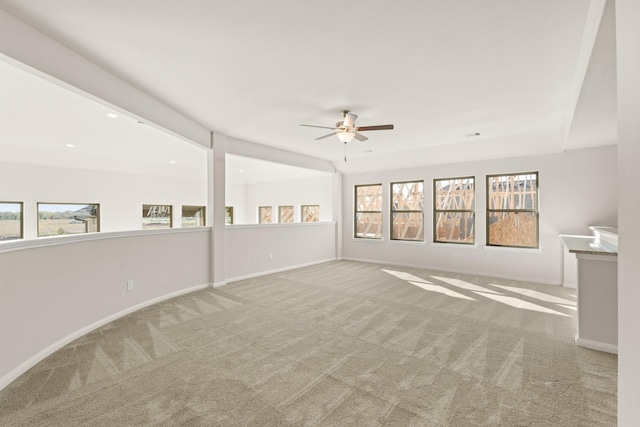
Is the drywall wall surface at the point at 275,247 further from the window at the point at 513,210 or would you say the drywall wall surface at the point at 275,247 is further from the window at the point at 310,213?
the window at the point at 513,210

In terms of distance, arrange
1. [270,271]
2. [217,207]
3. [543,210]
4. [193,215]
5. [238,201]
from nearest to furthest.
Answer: [217,207] → [543,210] → [270,271] → [193,215] → [238,201]

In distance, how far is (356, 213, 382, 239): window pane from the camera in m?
7.89

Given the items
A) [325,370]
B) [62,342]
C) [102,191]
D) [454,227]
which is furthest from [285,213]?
[325,370]

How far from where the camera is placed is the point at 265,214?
10.6 meters

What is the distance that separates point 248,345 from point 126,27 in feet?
9.70

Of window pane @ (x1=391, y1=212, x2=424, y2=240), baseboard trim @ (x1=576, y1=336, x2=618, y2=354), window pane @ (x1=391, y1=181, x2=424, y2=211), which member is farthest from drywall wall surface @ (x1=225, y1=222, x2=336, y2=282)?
baseboard trim @ (x1=576, y1=336, x2=618, y2=354)

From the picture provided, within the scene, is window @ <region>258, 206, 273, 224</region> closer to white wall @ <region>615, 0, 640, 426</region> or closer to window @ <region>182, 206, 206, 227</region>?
window @ <region>182, 206, 206, 227</region>

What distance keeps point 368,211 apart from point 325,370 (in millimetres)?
5913

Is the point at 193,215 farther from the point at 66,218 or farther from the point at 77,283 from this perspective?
the point at 77,283

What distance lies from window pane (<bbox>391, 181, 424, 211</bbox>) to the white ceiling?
8.18 ft

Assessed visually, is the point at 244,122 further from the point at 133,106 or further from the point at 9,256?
the point at 9,256

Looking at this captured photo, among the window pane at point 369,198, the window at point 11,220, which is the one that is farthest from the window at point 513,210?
the window at point 11,220

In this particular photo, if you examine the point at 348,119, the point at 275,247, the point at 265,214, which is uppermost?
the point at 348,119

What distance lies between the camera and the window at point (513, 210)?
5.74 m
